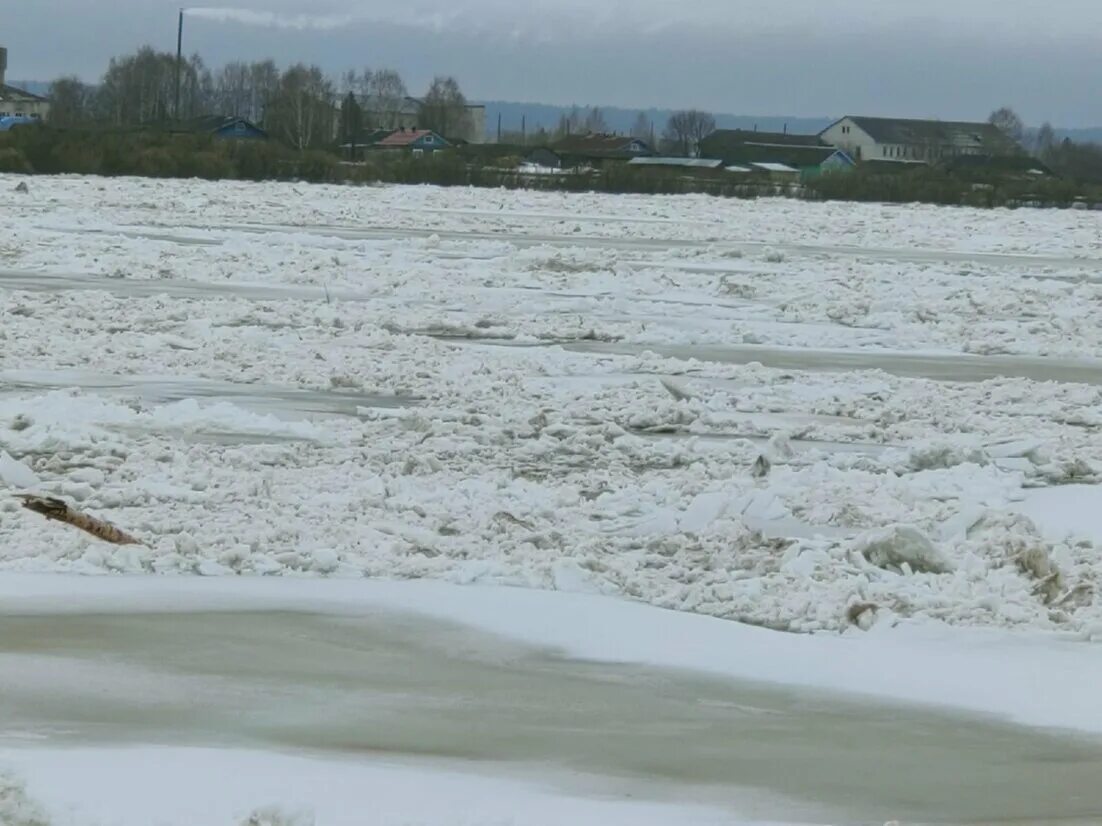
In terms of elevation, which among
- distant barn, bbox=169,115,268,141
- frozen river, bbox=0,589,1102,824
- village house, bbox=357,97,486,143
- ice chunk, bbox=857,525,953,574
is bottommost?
frozen river, bbox=0,589,1102,824

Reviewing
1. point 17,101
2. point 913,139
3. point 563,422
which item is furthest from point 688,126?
point 563,422

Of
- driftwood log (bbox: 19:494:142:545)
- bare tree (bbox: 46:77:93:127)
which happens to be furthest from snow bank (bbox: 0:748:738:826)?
bare tree (bbox: 46:77:93:127)

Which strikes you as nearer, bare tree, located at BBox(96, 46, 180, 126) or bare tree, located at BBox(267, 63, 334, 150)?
bare tree, located at BBox(267, 63, 334, 150)

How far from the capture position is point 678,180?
62.2 m

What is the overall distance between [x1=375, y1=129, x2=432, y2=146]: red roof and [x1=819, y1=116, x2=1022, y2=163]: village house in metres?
30.9

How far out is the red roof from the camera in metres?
109

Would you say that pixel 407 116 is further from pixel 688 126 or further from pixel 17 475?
pixel 17 475

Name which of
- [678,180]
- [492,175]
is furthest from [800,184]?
[492,175]

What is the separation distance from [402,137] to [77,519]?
10707cm

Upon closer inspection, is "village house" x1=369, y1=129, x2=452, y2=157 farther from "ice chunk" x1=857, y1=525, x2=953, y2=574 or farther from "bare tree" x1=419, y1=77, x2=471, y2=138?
"ice chunk" x1=857, y1=525, x2=953, y2=574

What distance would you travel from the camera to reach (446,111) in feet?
443

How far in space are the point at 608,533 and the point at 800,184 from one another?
56.4 meters

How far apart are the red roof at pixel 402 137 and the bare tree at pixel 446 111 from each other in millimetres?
8701

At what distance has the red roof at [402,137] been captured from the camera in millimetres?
109375
